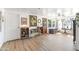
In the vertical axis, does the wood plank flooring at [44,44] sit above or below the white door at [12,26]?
below

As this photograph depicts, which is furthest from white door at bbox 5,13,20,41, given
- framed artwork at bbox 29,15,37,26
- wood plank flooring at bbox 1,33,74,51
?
framed artwork at bbox 29,15,37,26

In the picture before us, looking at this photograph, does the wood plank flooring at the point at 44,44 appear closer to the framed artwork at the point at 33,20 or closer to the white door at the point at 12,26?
the white door at the point at 12,26

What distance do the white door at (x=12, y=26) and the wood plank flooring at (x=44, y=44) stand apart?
0.10m

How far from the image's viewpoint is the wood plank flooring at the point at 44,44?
98.5 inches

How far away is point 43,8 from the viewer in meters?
2.53

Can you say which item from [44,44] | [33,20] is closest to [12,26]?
[33,20]

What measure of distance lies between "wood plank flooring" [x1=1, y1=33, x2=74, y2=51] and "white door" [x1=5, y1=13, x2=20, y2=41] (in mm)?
100

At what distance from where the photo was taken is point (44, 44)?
2.55 m

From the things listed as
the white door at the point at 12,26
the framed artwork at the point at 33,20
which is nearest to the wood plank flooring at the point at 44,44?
the white door at the point at 12,26

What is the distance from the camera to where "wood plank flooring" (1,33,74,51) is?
250 cm

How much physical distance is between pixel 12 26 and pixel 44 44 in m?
0.70
